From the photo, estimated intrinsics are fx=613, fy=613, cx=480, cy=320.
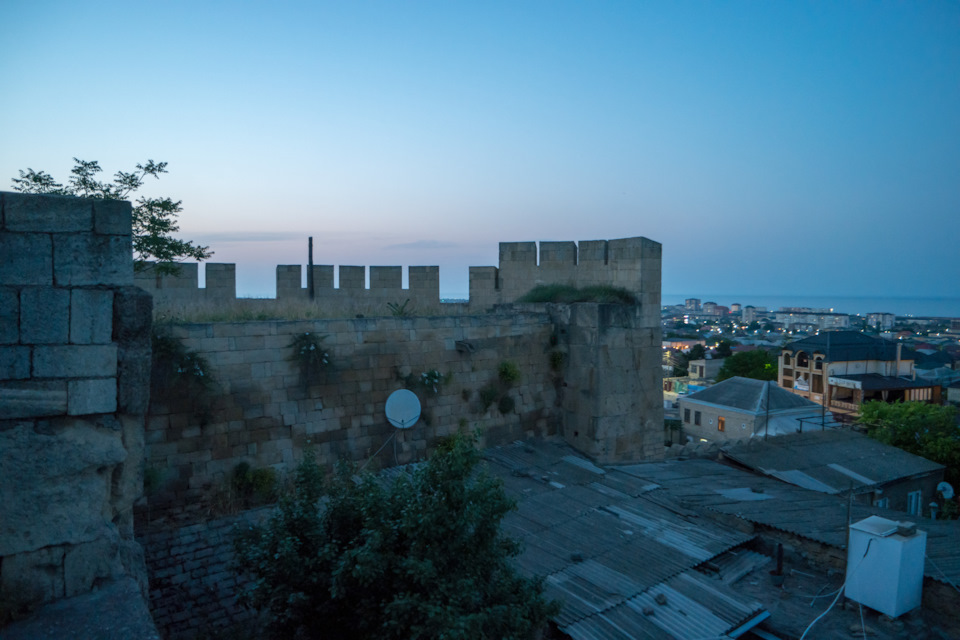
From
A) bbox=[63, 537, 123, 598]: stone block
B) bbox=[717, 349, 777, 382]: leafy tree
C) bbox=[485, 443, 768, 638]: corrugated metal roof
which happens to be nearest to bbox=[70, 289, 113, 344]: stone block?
bbox=[63, 537, 123, 598]: stone block

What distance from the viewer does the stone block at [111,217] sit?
3.92 m

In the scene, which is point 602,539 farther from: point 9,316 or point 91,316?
point 9,316

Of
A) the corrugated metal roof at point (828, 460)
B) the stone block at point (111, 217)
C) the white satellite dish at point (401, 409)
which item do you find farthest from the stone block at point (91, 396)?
the corrugated metal roof at point (828, 460)

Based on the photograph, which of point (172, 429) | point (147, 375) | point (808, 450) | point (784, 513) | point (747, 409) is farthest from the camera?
point (747, 409)

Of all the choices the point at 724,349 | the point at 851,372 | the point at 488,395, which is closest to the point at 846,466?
the point at 488,395

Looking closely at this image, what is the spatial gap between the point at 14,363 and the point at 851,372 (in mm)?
44590

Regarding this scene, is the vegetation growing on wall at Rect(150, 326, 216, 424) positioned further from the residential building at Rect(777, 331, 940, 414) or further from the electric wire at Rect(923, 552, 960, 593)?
the residential building at Rect(777, 331, 940, 414)

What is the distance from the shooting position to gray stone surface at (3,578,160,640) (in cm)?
323

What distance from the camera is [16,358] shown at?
368 cm

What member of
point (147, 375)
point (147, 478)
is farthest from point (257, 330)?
point (147, 375)

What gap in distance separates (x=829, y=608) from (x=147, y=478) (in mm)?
8141

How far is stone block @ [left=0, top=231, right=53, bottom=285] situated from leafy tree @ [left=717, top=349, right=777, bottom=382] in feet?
159

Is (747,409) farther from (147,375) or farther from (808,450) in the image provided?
(147,375)

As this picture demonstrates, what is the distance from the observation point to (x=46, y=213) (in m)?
3.79
